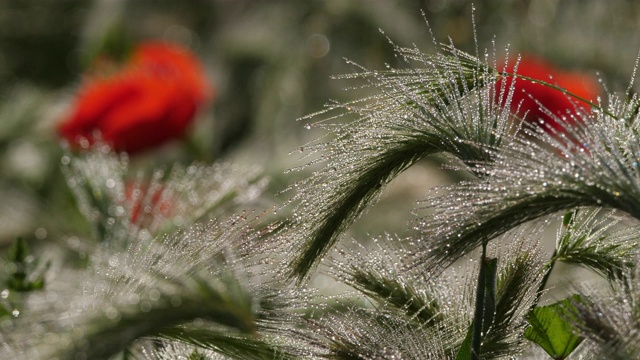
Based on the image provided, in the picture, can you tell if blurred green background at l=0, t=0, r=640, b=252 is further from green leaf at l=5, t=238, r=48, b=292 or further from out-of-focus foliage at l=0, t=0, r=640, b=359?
out-of-focus foliage at l=0, t=0, r=640, b=359

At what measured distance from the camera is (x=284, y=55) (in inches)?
143

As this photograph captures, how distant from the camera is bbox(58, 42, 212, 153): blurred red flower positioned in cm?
244

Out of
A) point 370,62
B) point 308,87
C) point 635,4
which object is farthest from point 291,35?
point 635,4

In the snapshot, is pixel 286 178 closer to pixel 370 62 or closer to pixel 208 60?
pixel 370 62

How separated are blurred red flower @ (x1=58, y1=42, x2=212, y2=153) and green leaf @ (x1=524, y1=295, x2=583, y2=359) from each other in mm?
1676

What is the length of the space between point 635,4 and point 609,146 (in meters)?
3.07

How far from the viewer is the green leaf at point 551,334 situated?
68 cm

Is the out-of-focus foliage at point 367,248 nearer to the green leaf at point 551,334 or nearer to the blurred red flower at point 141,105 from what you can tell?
the green leaf at point 551,334

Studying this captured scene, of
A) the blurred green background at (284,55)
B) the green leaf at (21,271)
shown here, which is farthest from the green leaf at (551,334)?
the blurred green background at (284,55)

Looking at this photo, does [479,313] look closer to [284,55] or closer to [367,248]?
[367,248]

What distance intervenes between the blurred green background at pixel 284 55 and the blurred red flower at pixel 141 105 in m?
0.17

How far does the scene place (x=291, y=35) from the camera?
367 cm

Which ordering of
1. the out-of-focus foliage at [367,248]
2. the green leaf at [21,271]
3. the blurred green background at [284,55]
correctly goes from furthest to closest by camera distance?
1. the blurred green background at [284,55]
2. the green leaf at [21,271]
3. the out-of-focus foliage at [367,248]

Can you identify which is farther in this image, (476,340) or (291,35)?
(291,35)
